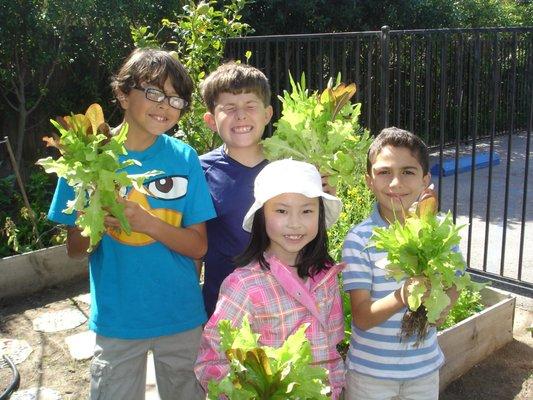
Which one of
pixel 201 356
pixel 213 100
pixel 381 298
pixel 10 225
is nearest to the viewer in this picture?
pixel 201 356

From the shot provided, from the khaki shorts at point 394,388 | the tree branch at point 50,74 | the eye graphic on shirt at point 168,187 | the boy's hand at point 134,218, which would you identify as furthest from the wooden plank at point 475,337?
the tree branch at point 50,74

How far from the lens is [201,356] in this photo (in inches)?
78.0

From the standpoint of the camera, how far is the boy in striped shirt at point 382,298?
7.04ft

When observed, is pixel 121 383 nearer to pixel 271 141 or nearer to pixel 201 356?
pixel 201 356

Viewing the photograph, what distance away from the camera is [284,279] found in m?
2.04

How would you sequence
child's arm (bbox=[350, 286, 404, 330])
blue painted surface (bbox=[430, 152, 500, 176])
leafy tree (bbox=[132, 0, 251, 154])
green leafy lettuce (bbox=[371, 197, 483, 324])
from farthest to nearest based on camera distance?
blue painted surface (bbox=[430, 152, 500, 176]), leafy tree (bbox=[132, 0, 251, 154]), child's arm (bbox=[350, 286, 404, 330]), green leafy lettuce (bbox=[371, 197, 483, 324])

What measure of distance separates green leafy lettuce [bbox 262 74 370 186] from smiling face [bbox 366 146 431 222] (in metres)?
0.10

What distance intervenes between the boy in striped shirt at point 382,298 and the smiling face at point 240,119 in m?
0.49

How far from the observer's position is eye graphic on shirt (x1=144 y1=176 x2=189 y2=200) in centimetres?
234

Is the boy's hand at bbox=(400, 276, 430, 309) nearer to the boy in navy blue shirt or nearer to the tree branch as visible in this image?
the boy in navy blue shirt

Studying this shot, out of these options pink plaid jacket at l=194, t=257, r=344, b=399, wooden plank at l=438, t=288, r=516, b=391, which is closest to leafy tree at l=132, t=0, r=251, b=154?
wooden plank at l=438, t=288, r=516, b=391

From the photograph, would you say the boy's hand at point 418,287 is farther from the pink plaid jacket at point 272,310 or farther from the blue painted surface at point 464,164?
the blue painted surface at point 464,164

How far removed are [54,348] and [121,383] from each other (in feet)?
6.34

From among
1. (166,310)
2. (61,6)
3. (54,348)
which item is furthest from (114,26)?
(166,310)
